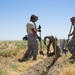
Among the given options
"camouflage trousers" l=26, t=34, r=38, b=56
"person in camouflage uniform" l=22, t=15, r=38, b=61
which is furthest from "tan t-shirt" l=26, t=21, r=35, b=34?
"camouflage trousers" l=26, t=34, r=38, b=56

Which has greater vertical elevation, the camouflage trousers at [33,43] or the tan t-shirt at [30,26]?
the tan t-shirt at [30,26]

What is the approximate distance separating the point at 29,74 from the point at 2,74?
1.36m

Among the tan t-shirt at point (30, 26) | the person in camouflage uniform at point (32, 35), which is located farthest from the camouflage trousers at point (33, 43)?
the tan t-shirt at point (30, 26)

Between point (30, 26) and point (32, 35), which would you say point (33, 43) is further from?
point (30, 26)

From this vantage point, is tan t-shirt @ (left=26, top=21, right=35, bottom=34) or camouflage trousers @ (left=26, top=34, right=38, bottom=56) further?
camouflage trousers @ (left=26, top=34, right=38, bottom=56)

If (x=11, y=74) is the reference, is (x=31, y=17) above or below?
above

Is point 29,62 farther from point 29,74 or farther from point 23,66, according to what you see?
point 29,74

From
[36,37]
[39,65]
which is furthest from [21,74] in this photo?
[36,37]

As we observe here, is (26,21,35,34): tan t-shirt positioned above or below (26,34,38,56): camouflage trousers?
above

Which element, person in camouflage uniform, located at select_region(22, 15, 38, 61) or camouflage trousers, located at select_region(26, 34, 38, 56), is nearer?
person in camouflage uniform, located at select_region(22, 15, 38, 61)

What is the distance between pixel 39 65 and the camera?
41.5 ft

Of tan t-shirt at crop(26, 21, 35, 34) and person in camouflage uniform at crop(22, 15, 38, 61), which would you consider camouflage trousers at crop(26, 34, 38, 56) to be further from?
tan t-shirt at crop(26, 21, 35, 34)

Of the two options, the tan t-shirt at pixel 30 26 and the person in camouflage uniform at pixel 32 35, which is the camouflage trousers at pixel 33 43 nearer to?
the person in camouflage uniform at pixel 32 35

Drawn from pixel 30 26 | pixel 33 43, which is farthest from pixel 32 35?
pixel 30 26
